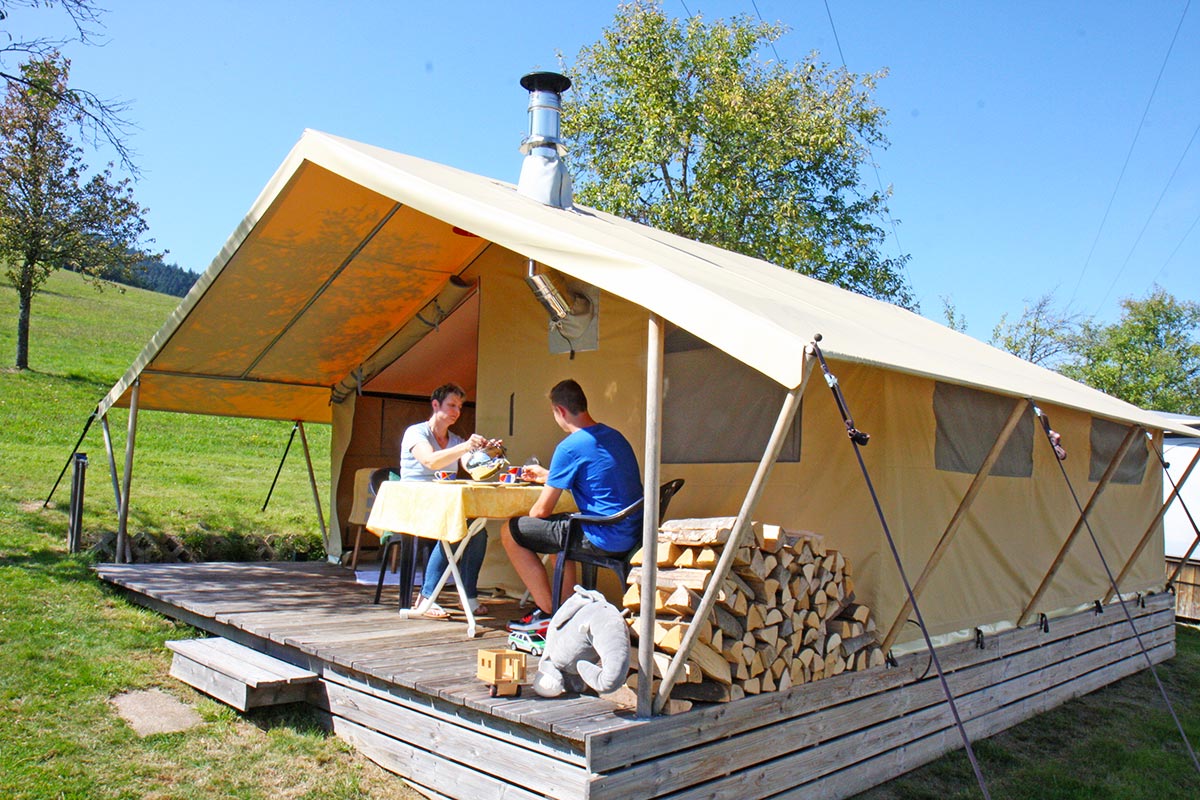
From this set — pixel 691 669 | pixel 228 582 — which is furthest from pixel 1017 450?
pixel 228 582

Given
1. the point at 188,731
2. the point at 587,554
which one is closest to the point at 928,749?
the point at 587,554

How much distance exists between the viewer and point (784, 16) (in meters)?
15.6

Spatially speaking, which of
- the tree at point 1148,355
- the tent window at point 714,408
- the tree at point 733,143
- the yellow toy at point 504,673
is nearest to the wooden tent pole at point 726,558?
the yellow toy at point 504,673

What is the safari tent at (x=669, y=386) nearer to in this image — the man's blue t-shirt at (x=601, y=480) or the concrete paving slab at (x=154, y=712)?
the man's blue t-shirt at (x=601, y=480)

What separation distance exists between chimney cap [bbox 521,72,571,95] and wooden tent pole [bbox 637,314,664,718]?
2942 millimetres

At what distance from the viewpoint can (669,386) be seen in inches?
190

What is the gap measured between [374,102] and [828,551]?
523cm

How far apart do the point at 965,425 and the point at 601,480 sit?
5.88 ft

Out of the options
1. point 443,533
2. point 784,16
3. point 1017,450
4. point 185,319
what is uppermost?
point 784,16

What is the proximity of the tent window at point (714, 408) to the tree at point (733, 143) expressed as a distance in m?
9.54

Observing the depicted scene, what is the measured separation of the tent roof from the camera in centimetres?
315

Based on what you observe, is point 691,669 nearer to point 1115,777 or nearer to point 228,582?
point 1115,777

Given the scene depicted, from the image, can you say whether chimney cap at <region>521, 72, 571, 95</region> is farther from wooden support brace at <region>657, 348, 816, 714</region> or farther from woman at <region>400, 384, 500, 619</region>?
wooden support brace at <region>657, 348, 816, 714</region>

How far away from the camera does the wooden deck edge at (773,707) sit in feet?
9.60
